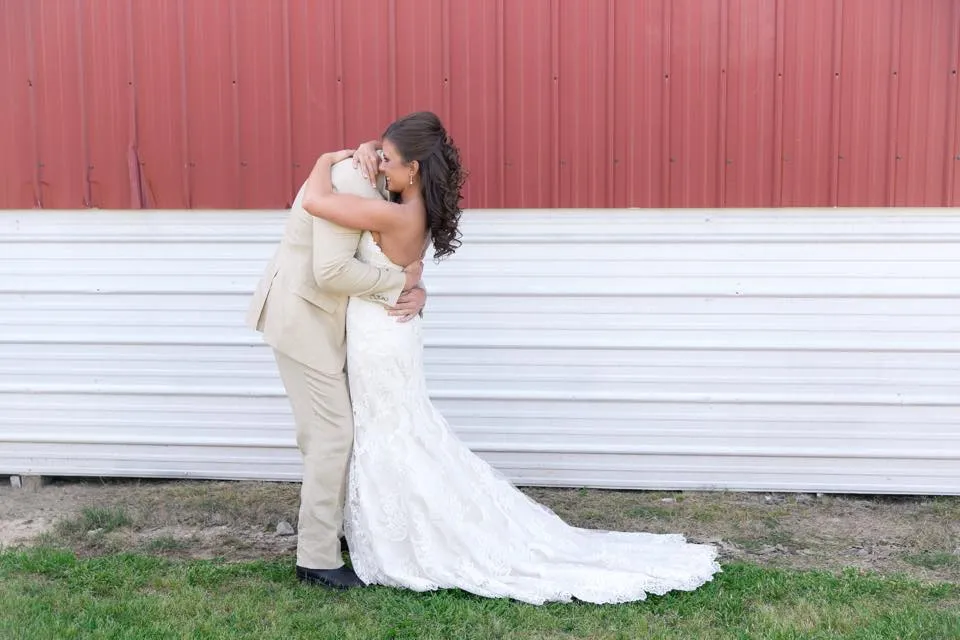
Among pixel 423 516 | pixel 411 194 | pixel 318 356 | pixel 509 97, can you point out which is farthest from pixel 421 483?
pixel 509 97

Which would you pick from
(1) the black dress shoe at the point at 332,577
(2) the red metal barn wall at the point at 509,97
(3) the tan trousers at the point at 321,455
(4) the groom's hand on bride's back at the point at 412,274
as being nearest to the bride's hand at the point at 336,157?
(4) the groom's hand on bride's back at the point at 412,274

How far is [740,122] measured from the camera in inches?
202

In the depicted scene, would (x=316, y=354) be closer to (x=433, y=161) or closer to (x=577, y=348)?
(x=433, y=161)

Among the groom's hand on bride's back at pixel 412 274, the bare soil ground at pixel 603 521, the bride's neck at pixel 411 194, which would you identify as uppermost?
the bride's neck at pixel 411 194

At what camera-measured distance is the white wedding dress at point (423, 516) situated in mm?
3998

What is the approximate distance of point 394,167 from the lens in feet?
12.9

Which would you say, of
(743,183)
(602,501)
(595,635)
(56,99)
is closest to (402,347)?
(595,635)

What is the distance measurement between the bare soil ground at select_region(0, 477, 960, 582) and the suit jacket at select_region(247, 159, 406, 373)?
42.8 inches

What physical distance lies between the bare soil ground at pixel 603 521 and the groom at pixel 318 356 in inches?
24.1

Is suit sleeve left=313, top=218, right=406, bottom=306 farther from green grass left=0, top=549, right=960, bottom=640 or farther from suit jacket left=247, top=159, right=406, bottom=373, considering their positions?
green grass left=0, top=549, right=960, bottom=640

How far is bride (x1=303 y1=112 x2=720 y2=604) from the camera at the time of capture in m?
3.93

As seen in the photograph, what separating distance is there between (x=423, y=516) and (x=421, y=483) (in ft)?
0.41

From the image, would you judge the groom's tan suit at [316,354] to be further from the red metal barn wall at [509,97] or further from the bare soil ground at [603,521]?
the red metal barn wall at [509,97]

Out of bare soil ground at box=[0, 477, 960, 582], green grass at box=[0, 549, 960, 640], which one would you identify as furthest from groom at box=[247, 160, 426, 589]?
bare soil ground at box=[0, 477, 960, 582]
